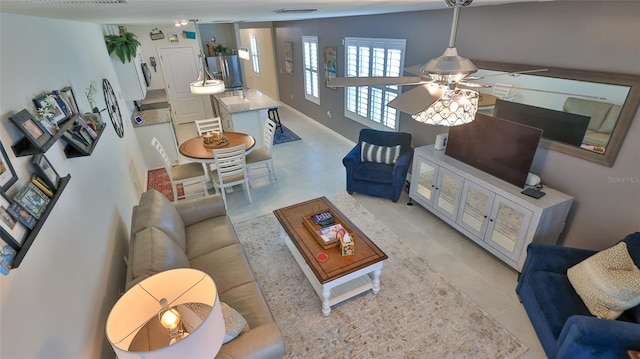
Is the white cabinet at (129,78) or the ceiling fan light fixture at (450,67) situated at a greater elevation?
the ceiling fan light fixture at (450,67)

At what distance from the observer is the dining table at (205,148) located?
399 centimetres

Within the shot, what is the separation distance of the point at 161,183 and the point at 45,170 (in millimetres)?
3340

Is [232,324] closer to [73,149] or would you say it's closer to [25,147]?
[25,147]

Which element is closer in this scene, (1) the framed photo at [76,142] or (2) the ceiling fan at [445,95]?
(2) the ceiling fan at [445,95]

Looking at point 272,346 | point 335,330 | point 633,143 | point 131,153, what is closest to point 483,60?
point 633,143

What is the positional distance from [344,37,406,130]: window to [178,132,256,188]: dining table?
5.73 feet

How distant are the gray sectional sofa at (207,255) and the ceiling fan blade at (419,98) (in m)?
1.54

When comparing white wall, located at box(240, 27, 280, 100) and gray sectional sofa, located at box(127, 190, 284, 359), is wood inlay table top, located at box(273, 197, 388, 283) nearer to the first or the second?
gray sectional sofa, located at box(127, 190, 284, 359)

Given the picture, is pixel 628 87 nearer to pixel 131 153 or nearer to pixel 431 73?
pixel 431 73

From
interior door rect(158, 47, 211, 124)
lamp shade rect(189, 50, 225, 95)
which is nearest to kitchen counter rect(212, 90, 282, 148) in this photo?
lamp shade rect(189, 50, 225, 95)

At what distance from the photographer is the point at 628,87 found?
2314 mm

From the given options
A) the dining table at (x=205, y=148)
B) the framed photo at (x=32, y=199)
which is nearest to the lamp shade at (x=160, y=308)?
the framed photo at (x=32, y=199)

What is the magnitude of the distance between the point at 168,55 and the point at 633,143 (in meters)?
8.18

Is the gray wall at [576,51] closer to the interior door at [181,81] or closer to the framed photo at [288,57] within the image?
the framed photo at [288,57]
